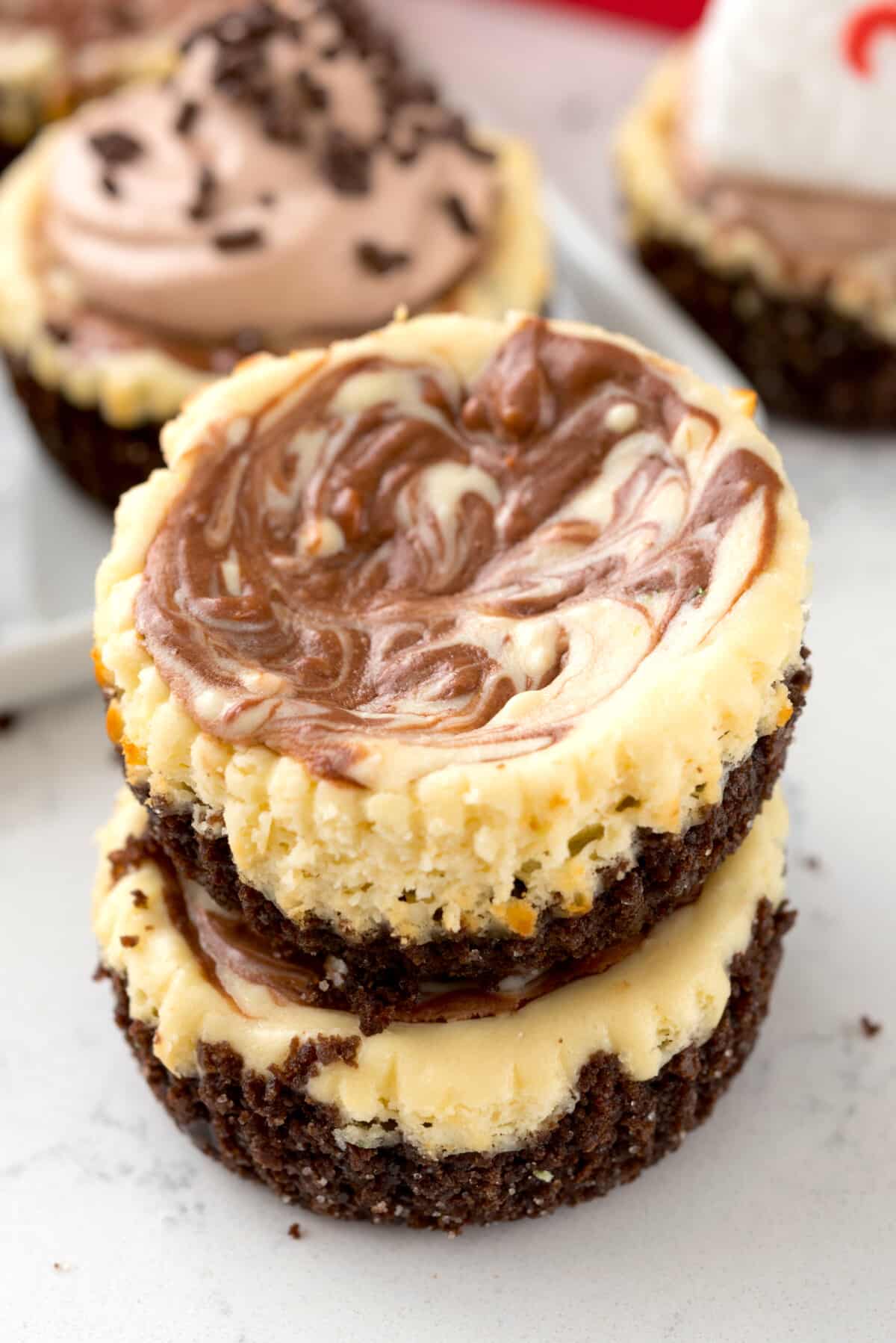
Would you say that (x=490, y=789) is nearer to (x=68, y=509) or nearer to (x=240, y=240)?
(x=240, y=240)

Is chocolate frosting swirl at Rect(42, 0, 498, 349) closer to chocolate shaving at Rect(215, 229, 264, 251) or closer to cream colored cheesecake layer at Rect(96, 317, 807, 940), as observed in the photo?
chocolate shaving at Rect(215, 229, 264, 251)

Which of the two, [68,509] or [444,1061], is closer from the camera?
[444,1061]

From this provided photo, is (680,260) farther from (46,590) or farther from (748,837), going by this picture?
(748,837)

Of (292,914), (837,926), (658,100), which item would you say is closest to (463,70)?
(658,100)

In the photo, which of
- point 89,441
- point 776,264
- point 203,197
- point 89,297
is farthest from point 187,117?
point 776,264

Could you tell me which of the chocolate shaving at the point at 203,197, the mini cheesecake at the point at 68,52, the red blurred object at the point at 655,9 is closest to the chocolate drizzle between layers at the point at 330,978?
the chocolate shaving at the point at 203,197

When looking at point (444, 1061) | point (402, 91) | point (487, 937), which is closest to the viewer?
point (487, 937)

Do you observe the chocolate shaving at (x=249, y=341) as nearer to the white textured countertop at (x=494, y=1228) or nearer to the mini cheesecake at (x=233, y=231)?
the mini cheesecake at (x=233, y=231)
